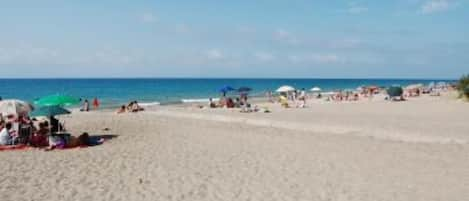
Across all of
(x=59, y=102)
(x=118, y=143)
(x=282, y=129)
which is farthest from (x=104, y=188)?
(x=282, y=129)

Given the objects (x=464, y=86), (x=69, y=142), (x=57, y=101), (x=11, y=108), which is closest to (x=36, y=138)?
(x=69, y=142)

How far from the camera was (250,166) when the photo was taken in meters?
10.6

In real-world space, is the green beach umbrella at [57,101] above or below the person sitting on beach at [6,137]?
above

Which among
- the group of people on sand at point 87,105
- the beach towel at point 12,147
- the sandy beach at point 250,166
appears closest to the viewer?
the sandy beach at point 250,166

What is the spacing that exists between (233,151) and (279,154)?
119cm

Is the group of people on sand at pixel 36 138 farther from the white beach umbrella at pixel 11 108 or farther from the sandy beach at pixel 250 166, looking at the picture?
the sandy beach at pixel 250 166

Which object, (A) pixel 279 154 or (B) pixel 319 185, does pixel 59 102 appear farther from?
(B) pixel 319 185

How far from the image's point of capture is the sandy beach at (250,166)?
825 centimetres

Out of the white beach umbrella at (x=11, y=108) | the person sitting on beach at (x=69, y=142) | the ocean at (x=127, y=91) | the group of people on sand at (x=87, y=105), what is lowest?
the ocean at (x=127, y=91)

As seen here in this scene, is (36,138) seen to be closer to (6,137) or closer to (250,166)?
(6,137)

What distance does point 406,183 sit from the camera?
9.08m

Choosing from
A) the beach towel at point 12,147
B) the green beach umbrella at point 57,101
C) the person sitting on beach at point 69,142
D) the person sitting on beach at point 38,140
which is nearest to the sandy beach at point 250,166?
the person sitting on beach at point 69,142

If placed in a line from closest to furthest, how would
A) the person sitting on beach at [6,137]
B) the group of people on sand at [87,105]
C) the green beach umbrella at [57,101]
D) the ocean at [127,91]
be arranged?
the person sitting on beach at [6,137], the green beach umbrella at [57,101], the group of people on sand at [87,105], the ocean at [127,91]

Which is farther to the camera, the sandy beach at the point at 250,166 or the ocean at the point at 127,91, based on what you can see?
the ocean at the point at 127,91
